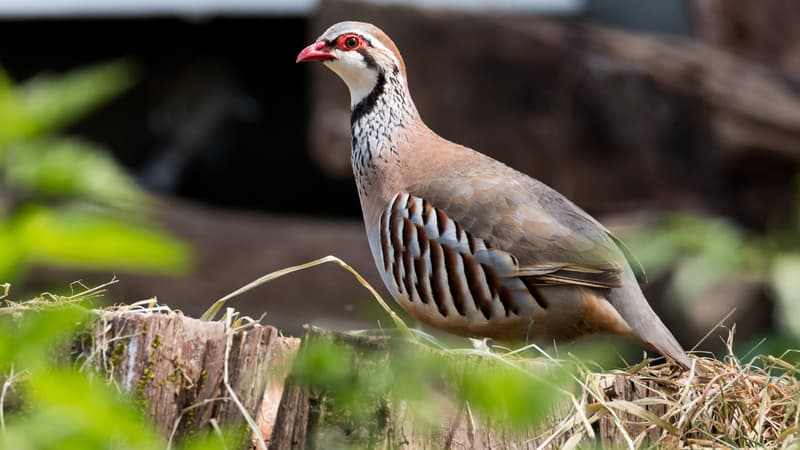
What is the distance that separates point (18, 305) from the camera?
99.0 inches

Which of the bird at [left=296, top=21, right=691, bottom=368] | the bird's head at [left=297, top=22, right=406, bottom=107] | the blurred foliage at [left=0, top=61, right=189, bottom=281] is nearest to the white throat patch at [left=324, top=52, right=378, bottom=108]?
the bird's head at [left=297, top=22, right=406, bottom=107]

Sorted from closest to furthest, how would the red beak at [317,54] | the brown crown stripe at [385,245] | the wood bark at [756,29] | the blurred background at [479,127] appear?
the brown crown stripe at [385,245]
the red beak at [317,54]
the blurred background at [479,127]
the wood bark at [756,29]

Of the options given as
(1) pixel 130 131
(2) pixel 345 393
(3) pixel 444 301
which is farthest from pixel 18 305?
(1) pixel 130 131

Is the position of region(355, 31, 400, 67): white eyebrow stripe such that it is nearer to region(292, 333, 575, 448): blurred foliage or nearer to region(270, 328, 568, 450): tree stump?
region(292, 333, 575, 448): blurred foliage

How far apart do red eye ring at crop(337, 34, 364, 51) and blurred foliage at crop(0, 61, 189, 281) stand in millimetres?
3145

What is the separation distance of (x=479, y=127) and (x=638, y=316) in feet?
22.5

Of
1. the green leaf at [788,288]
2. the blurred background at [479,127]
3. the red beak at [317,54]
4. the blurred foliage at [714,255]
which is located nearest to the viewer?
the red beak at [317,54]

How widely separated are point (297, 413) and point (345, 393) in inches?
18.1

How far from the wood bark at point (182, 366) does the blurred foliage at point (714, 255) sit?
613cm

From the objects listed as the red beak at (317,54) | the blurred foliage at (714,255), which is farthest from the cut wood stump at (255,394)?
the blurred foliage at (714,255)

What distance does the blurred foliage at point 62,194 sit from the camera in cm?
99

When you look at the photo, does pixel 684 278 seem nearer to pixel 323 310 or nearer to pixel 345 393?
pixel 323 310

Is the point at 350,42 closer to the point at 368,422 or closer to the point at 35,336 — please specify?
the point at 368,422

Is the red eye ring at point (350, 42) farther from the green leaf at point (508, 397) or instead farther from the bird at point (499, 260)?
the green leaf at point (508, 397)
